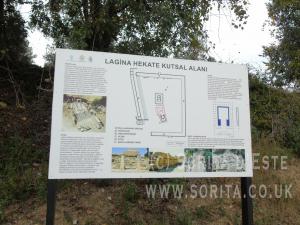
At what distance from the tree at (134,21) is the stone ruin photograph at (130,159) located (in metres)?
3.66

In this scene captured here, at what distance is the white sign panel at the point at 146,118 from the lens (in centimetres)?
518

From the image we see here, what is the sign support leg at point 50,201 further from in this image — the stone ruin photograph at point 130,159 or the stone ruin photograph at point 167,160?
the stone ruin photograph at point 167,160

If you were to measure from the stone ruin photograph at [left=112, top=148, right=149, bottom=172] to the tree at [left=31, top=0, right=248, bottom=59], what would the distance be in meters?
3.66

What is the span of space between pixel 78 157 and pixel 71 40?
396cm

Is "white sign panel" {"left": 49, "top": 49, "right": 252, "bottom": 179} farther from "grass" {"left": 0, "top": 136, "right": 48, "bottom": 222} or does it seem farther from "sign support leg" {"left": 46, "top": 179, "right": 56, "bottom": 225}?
"grass" {"left": 0, "top": 136, "right": 48, "bottom": 222}

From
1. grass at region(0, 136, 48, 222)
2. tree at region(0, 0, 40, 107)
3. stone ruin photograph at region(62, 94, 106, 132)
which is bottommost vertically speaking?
grass at region(0, 136, 48, 222)

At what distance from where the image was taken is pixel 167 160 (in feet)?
18.1

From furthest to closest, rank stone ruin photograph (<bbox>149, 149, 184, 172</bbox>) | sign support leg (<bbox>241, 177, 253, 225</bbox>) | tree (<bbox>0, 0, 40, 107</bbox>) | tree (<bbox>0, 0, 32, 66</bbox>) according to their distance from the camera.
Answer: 1. tree (<bbox>0, 0, 32, 66</bbox>)
2. tree (<bbox>0, 0, 40, 107</bbox>)
3. sign support leg (<bbox>241, 177, 253, 225</bbox>)
4. stone ruin photograph (<bbox>149, 149, 184, 172</bbox>)

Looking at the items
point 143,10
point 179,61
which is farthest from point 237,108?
point 143,10

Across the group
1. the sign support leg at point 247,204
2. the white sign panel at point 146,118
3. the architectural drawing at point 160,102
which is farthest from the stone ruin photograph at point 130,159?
the sign support leg at point 247,204

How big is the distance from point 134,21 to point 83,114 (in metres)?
4.54

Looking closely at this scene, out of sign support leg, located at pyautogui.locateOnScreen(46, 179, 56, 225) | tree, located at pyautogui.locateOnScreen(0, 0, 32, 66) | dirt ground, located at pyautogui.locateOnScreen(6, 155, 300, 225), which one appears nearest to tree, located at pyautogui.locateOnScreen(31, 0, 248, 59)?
tree, located at pyautogui.locateOnScreen(0, 0, 32, 66)

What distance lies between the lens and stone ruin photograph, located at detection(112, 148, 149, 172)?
17.4ft

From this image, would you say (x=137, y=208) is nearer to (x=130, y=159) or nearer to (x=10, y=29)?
(x=130, y=159)
